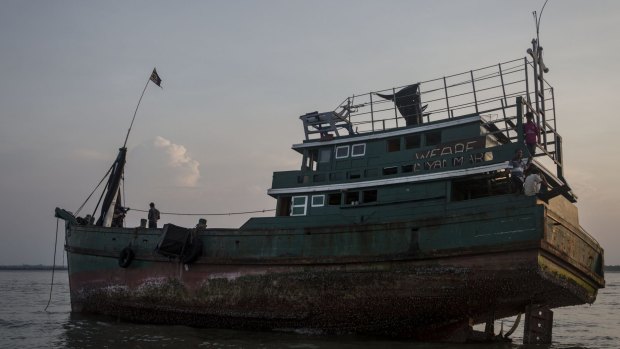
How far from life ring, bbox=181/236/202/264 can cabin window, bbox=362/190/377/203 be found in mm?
5325

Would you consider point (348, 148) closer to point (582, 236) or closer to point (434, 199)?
point (434, 199)

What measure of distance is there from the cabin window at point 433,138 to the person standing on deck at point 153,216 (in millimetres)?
9831

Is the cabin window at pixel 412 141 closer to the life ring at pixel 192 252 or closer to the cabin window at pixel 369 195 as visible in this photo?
the cabin window at pixel 369 195

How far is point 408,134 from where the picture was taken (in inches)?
544

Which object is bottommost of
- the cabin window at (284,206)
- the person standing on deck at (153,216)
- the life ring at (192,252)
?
the life ring at (192,252)

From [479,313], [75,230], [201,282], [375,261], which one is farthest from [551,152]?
[75,230]

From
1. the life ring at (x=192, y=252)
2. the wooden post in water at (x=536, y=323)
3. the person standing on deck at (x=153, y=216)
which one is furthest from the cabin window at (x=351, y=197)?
the person standing on deck at (x=153, y=216)

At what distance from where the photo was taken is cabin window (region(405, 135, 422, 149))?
1389 centimetres

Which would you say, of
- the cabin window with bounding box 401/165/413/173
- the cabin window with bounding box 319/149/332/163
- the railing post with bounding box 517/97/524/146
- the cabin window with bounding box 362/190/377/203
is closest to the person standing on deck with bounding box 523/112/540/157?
the railing post with bounding box 517/97/524/146

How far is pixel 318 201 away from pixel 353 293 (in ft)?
10.3

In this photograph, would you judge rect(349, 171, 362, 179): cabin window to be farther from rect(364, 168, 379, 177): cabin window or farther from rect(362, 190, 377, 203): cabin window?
rect(362, 190, 377, 203): cabin window

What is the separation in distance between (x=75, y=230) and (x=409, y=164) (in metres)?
13.0

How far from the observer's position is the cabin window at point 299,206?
14.7 metres

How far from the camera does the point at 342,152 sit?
14.9 meters
